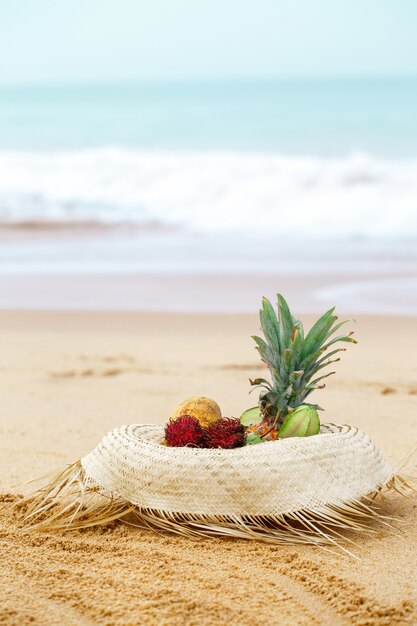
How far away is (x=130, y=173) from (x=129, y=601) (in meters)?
16.5

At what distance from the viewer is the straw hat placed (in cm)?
297


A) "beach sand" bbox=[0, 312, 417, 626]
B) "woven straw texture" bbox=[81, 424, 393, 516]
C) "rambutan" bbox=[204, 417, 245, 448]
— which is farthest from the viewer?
"rambutan" bbox=[204, 417, 245, 448]

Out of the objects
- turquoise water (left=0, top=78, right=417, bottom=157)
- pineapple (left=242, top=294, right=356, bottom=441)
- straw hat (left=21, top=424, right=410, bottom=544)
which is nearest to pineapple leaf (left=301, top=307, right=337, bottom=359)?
pineapple (left=242, top=294, right=356, bottom=441)

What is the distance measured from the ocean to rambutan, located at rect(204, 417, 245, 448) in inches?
191

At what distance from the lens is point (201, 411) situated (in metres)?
3.35

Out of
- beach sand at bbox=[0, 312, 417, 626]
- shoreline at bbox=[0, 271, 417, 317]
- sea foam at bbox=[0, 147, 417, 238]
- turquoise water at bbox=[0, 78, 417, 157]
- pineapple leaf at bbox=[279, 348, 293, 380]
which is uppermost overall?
turquoise water at bbox=[0, 78, 417, 157]

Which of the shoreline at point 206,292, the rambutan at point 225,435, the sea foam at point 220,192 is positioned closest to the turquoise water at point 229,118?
the sea foam at point 220,192

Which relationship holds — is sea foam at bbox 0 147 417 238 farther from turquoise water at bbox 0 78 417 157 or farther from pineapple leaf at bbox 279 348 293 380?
pineapple leaf at bbox 279 348 293 380

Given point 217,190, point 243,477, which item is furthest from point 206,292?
point 217,190

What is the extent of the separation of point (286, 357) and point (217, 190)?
13.4m

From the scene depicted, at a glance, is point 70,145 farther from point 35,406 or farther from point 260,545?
point 260,545

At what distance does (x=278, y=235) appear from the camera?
13.3 meters

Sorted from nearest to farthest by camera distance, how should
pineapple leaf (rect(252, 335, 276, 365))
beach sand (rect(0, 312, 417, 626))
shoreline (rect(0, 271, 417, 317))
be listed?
1. beach sand (rect(0, 312, 417, 626))
2. pineapple leaf (rect(252, 335, 276, 365))
3. shoreline (rect(0, 271, 417, 317))

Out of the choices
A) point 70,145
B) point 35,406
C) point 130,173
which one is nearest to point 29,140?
point 70,145
